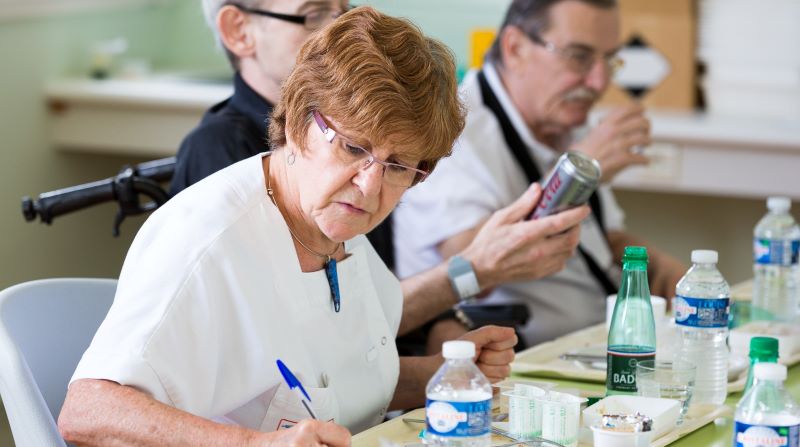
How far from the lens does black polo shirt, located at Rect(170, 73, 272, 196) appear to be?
1910 mm

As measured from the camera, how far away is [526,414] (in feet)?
4.66

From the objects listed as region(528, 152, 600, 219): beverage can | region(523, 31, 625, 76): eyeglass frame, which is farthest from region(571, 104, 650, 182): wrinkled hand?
region(528, 152, 600, 219): beverage can

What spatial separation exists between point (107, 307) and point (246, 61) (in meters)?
0.53

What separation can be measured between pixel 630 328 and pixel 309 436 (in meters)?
0.58

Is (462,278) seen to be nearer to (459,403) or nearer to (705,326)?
(705,326)

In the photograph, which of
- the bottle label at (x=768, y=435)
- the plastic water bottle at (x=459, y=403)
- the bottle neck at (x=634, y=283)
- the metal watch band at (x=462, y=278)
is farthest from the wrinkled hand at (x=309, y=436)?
the metal watch band at (x=462, y=278)

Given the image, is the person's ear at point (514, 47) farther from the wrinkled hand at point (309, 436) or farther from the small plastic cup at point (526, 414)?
the wrinkled hand at point (309, 436)

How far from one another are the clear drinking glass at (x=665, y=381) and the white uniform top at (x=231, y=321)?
0.36 m

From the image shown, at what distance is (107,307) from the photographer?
5.67 feet

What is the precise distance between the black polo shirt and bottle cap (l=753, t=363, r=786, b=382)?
921 mm

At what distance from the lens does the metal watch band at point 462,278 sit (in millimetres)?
2031

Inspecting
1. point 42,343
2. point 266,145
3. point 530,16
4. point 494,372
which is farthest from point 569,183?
point 42,343

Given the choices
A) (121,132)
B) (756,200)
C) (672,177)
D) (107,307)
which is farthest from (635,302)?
(121,132)

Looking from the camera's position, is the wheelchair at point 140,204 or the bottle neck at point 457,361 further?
the wheelchair at point 140,204
